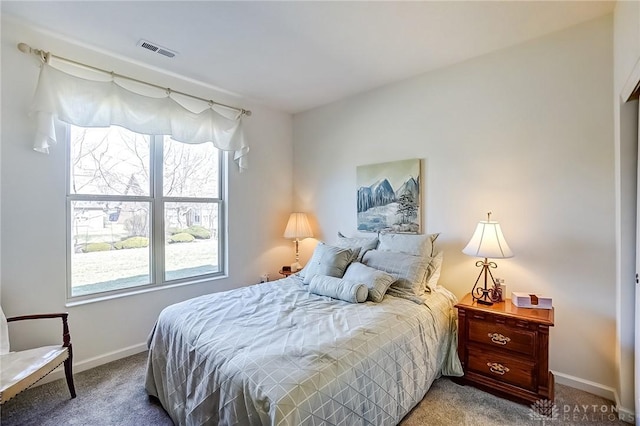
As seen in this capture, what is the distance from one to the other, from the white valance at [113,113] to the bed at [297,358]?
1688 millimetres

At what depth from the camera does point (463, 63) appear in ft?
8.85

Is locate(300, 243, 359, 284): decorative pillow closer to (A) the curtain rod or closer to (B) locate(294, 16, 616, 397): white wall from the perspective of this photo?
(B) locate(294, 16, 616, 397): white wall

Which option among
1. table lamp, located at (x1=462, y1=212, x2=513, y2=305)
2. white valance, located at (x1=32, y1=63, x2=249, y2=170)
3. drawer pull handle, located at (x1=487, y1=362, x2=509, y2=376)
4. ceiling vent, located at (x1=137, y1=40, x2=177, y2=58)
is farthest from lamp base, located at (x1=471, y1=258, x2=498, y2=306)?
ceiling vent, located at (x1=137, y1=40, x2=177, y2=58)

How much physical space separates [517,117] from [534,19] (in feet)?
2.23

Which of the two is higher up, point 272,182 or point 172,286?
point 272,182

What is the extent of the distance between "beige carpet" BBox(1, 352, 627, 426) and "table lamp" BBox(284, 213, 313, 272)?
6.72ft

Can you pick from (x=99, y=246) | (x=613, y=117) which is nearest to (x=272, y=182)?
(x=99, y=246)

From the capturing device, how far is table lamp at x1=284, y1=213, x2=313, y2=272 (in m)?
3.75

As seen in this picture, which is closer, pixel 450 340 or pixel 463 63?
pixel 450 340

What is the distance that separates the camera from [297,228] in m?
3.77

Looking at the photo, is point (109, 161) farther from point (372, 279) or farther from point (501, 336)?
point (501, 336)

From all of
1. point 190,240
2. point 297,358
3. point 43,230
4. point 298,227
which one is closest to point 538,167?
point 297,358

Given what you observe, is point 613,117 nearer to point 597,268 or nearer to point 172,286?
point 597,268

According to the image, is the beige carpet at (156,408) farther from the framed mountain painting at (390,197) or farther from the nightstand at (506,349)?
the framed mountain painting at (390,197)
